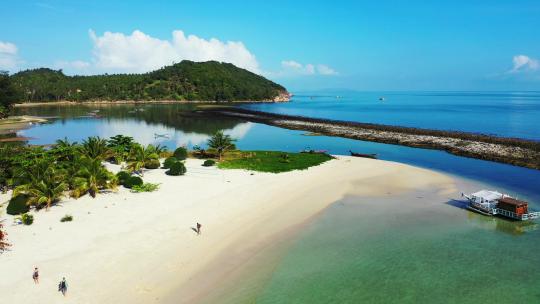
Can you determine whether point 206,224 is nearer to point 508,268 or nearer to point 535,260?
point 508,268

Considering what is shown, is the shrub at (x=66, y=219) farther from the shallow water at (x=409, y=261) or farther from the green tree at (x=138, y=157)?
the shallow water at (x=409, y=261)

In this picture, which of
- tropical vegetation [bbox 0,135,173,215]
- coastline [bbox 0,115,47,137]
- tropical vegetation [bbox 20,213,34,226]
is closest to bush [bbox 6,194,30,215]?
tropical vegetation [bbox 0,135,173,215]

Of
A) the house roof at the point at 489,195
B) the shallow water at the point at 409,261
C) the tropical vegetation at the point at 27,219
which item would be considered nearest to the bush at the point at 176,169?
the tropical vegetation at the point at 27,219

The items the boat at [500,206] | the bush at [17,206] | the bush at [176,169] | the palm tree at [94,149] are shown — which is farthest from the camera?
the palm tree at [94,149]

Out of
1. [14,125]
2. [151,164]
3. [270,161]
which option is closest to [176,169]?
[151,164]

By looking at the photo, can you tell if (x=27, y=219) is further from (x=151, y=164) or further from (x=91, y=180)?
(x=151, y=164)

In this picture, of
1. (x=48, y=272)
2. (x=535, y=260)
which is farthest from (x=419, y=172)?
(x=48, y=272)
